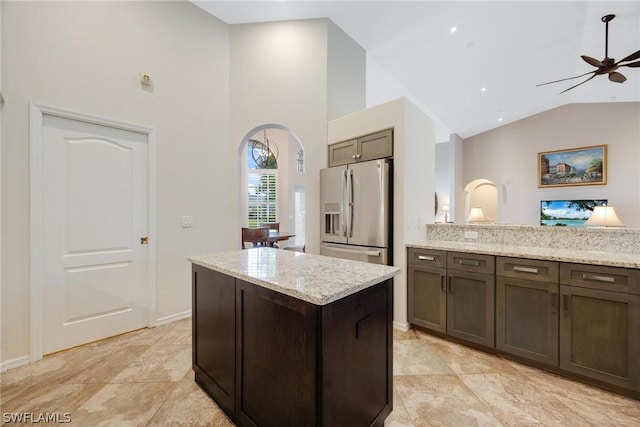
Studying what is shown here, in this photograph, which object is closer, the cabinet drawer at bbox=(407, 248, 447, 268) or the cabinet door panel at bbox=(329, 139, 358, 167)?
the cabinet drawer at bbox=(407, 248, 447, 268)

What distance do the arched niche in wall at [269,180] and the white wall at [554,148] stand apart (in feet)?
17.7

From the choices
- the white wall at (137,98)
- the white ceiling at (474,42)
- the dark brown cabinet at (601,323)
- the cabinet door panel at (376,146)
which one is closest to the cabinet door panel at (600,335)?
the dark brown cabinet at (601,323)

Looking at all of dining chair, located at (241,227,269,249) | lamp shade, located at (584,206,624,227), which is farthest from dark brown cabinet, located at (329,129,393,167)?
lamp shade, located at (584,206,624,227)

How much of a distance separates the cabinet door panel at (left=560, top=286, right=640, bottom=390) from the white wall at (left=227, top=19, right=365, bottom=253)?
2388 millimetres

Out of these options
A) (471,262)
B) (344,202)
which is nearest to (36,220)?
(344,202)

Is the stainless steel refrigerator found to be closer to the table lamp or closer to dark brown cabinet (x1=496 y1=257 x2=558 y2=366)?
dark brown cabinet (x1=496 y1=257 x2=558 y2=366)

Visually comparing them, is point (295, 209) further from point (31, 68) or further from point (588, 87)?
point (588, 87)

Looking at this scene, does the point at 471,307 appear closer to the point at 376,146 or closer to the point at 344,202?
the point at 344,202

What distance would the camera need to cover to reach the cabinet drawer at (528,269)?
6.70 feet

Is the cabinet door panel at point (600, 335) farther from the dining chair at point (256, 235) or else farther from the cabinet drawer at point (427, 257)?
the dining chair at point (256, 235)

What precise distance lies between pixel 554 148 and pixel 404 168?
626 centimetres

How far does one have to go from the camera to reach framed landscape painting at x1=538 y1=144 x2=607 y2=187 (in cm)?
603

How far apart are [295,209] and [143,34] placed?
564cm

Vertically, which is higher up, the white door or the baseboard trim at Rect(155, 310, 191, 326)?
the white door
